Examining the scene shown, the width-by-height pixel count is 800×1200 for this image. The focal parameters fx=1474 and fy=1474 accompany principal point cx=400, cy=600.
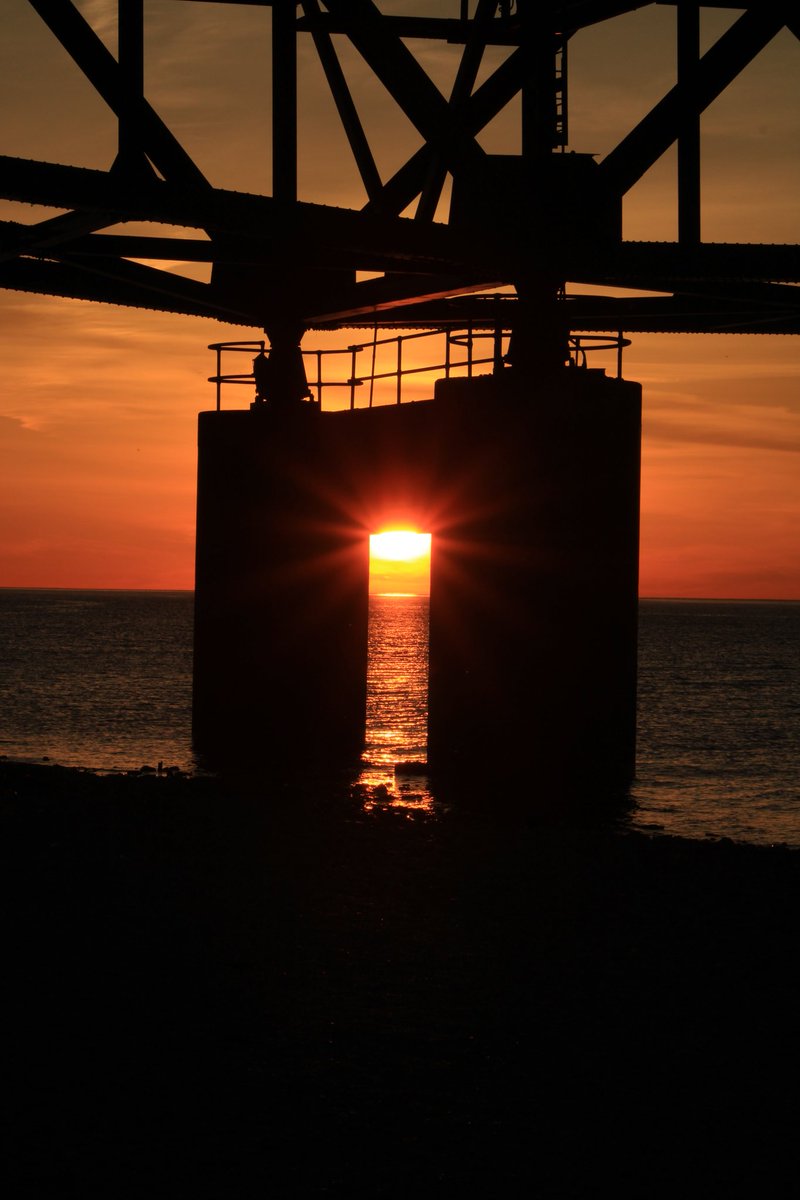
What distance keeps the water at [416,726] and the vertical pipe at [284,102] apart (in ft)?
23.8

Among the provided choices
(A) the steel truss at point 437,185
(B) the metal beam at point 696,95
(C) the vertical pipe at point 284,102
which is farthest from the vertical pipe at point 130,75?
(B) the metal beam at point 696,95

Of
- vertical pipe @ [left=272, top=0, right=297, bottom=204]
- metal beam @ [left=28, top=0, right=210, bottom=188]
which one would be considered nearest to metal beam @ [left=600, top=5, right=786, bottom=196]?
vertical pipe @ [left=272, top=0, right=297, bottom=204]

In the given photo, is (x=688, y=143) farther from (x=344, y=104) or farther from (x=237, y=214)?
(x=237, y=214)

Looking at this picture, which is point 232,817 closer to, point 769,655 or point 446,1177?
point 446,1177

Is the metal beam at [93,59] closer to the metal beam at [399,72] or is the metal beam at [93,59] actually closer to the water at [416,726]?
the metal beam at [399,72]

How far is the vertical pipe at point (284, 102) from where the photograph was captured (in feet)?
50.0

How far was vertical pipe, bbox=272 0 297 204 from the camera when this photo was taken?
50.0 feet

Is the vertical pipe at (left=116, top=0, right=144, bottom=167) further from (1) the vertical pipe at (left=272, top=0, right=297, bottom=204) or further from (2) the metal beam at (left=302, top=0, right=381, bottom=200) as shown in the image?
(2) the metal beam at (left=302, top=0, right=381, bottom=200)

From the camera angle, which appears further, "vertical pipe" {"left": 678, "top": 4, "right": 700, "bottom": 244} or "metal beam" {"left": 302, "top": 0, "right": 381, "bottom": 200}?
"metal beam" {"left": 302, "top": 0, "right": 381, "bottom": 200}

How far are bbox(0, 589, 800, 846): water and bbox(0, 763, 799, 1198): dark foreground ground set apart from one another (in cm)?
611

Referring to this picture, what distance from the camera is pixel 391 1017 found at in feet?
26.1

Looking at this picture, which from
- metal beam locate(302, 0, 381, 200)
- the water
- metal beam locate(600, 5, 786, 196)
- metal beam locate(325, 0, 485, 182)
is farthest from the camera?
the water

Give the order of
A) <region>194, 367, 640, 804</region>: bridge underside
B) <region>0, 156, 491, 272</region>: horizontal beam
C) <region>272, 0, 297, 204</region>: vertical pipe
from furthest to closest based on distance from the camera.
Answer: <region>194, 367, 640, 804</region>: bridge underside, <region>272, 0, 297, 204</region>: vertical pipe, <region>0, 156, 491, 272</region>: horizontal beam

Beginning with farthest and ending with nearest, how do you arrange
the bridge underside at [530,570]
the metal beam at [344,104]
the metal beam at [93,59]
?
the metal beam at [344,104], the bridge underside at [530,570], the metal beam at [93,59]
